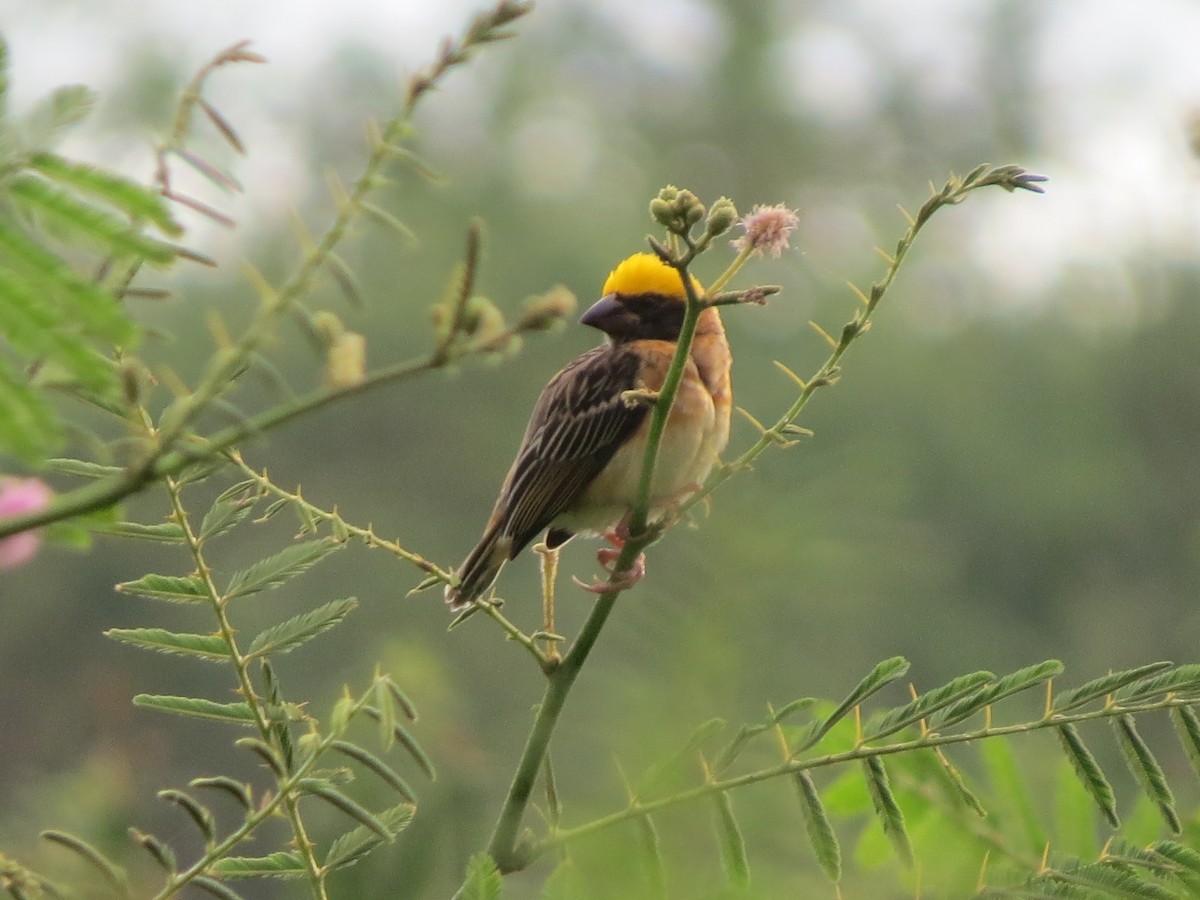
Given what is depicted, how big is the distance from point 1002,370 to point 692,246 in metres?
25.3

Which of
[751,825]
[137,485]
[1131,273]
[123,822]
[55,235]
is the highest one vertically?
[1131,273]

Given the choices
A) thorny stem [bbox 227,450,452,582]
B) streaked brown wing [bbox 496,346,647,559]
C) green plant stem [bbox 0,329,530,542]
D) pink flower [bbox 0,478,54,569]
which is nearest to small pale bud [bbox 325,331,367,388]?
green plant stem [bbox 0,329,530,542]

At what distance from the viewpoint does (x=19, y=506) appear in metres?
0.94

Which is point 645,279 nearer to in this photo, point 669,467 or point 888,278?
point 669,467

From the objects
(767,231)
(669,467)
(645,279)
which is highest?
(645,279)

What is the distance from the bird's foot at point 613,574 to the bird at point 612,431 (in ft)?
0.12

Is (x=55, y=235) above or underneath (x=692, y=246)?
underneath

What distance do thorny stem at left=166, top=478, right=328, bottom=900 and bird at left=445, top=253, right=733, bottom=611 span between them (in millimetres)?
1576

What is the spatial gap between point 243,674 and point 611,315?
255cm

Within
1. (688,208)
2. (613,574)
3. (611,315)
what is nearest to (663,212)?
(688,208)

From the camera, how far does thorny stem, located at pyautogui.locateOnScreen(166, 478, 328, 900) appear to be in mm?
1350

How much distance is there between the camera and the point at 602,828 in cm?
94

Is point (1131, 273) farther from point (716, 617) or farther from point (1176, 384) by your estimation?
point (716, 617)

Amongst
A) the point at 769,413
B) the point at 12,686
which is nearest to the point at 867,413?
the point at 12,686
